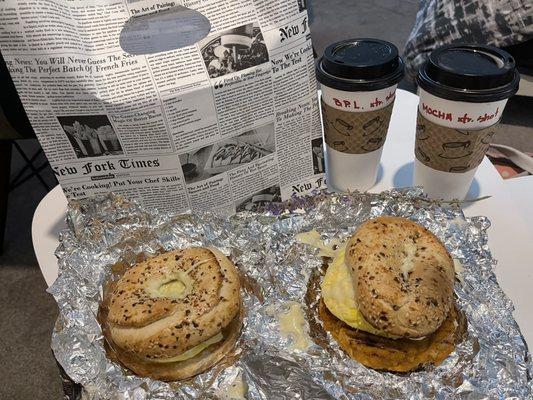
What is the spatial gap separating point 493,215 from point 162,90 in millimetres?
760

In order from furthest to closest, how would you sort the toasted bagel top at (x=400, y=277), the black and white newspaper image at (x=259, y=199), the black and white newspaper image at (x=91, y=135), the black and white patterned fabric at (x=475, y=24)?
the black and white patterned fabric at (x=475, y=24)
the black and white newspaper image at (x=259, y=199)
the black and white newspaper image at (x=91, y=135)
the toasted bagel top at (x=400, y=277)

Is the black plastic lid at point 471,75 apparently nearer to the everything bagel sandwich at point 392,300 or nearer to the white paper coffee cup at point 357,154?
the white paper coffee cup at point 357,154

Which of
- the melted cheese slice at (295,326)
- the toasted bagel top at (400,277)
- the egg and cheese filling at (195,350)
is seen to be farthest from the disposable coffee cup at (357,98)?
the egg and cheese filling at (195,350)

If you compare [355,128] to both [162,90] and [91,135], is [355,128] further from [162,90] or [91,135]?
[91,135]

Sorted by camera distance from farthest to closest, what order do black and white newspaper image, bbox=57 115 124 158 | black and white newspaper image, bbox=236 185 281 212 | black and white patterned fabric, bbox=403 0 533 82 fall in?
black and white patterned fabric, bbox=403 0 533 82 < black and white newspaper image, bbox=236 185 281 212 < black and white newspaper image, bbox=57 115 124 158

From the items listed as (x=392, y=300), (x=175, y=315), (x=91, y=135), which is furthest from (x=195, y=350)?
(x=91, y=135)

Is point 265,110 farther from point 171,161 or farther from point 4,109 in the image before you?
point 4,109

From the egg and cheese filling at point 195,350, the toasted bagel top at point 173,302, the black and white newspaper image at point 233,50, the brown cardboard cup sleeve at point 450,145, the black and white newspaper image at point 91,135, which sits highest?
the black and white newspaper image at point 233,50

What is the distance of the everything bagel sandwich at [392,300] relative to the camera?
767mm

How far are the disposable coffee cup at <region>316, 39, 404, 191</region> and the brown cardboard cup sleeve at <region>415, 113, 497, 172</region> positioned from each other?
0.29 ft

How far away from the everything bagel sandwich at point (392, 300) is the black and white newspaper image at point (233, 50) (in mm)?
388

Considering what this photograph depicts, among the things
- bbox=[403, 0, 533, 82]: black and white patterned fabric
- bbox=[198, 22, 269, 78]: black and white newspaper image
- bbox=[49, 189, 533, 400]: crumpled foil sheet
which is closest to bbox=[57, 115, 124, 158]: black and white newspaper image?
bbox=[49, 189, 533, 400]: crumpled foil sheet

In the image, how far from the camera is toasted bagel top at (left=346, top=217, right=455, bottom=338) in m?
0.76

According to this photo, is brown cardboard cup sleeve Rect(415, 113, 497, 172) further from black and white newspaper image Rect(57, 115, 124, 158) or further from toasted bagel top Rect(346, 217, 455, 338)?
black and white newspaper image Rect(57, 115, 124, 158)
